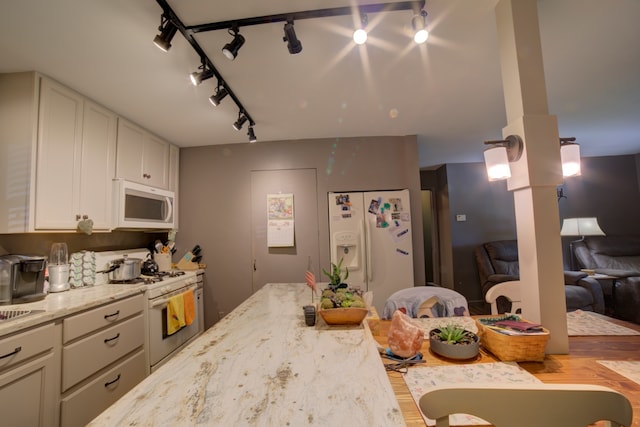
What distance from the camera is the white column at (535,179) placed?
1.20 meters

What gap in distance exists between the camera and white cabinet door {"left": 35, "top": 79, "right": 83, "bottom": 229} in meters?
1.85

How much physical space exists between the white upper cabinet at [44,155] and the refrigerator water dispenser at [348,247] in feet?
7.38

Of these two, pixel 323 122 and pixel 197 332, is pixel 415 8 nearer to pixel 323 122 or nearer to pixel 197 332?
pixel 323 122

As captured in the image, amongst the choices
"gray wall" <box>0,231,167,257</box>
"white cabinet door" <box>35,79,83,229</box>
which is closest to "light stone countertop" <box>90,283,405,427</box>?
"white cabinet door" <box>35,79,83,229</box>

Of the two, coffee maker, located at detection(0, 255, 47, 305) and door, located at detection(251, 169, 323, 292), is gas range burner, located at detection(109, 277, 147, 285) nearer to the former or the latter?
coffee maker, located at detection(0, 255, 47, 305)

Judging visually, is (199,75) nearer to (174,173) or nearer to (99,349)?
(99,349)

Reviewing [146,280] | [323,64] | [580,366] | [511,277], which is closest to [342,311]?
[580,366]

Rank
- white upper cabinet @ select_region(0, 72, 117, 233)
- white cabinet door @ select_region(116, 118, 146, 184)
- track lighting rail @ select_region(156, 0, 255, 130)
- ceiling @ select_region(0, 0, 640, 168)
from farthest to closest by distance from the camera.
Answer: white cabinet door @ select_region(116, 118, 146, 184)
white upper cabinet @ select_region(0, 72, 117, 233)
ceiling @ select_region(0, 0, 640, 168)
track lighting rail @ select_region(156, 0, 255, 130)

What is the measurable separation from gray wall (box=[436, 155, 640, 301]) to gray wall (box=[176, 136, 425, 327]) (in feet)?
6.61

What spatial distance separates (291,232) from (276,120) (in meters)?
1.29

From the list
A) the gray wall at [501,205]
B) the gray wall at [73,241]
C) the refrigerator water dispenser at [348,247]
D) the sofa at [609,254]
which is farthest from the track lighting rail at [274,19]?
the sofa at [609,254]

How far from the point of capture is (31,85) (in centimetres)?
182

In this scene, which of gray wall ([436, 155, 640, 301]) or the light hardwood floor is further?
gray wall ([436, 155, 640, 301])

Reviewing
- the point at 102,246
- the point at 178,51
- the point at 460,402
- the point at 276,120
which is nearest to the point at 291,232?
the point at 276,120
